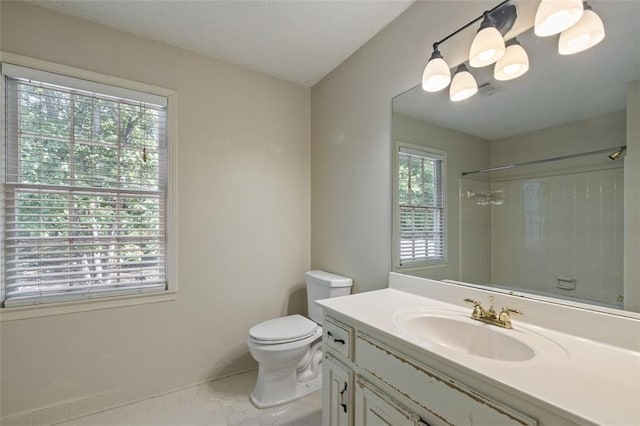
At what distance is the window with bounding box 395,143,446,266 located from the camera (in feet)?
5.05

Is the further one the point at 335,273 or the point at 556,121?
the point at 335,273

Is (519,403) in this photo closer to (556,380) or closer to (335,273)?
(556,380)

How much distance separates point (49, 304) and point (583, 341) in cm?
255

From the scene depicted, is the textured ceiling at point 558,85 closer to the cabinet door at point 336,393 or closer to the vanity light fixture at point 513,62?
the vanity light fixture at point 513,62

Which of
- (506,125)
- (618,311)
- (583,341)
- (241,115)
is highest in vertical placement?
→ (241,115)

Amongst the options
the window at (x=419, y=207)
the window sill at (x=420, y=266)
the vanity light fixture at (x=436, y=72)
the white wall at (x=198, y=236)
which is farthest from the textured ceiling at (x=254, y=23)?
the window sill at (x=420, y=266)

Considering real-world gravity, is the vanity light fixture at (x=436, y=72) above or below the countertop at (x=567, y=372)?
above

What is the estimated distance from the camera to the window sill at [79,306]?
5.13 feet

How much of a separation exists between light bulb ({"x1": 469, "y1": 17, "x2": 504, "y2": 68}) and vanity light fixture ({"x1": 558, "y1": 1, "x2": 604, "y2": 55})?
20 centimetres

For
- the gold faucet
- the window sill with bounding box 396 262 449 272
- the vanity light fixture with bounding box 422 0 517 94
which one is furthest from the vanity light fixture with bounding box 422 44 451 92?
the gold faucet

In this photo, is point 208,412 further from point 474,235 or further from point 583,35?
point 583,35

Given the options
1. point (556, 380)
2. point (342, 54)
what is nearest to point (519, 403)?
point (556, 380)

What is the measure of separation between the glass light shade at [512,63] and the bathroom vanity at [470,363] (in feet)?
3.07

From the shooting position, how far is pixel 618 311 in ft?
3.02
